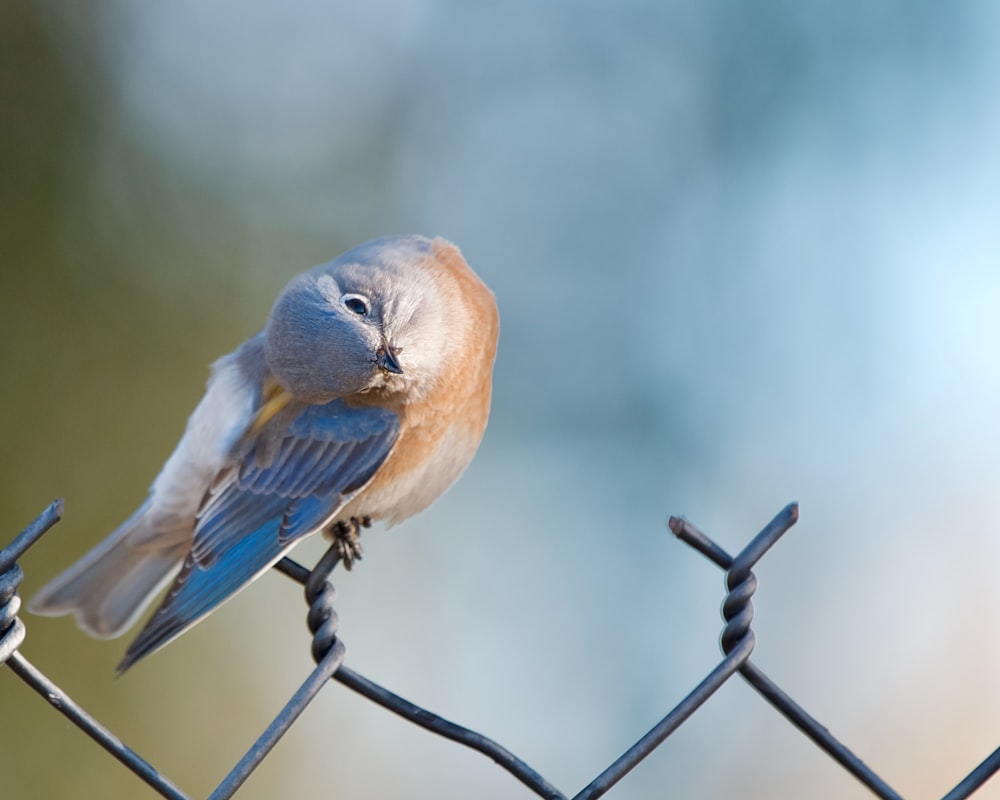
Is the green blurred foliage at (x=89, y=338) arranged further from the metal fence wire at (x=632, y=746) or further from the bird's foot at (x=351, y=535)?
the metal fence wire at (x=632, y=746)

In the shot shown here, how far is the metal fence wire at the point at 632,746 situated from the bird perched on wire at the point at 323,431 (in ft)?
3.67

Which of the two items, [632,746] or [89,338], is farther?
[89,338]

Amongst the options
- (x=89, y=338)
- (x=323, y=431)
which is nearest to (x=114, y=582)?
(x=323, y=431)

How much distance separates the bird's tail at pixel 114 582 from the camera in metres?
2.88

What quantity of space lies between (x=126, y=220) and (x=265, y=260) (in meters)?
0.68

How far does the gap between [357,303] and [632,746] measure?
153cm

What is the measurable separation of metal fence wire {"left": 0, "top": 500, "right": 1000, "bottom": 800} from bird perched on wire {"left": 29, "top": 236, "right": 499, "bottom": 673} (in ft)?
3.67

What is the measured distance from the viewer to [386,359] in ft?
9.13

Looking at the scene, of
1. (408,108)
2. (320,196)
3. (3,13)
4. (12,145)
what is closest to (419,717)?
(12,145)

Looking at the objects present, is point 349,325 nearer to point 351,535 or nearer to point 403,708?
point 351,535

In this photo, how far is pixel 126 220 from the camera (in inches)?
225

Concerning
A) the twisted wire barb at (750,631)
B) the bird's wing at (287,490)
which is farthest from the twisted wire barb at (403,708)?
the bird's wing at (287,490)

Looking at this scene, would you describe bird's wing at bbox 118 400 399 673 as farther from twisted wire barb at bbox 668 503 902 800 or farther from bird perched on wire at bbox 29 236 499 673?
twisted wire barb at bbox 668 503 902 800

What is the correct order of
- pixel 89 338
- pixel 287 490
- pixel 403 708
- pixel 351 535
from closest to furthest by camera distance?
pixel 403 708 → pixel 287 490 → pixel 351 535 → pixel 89 338
